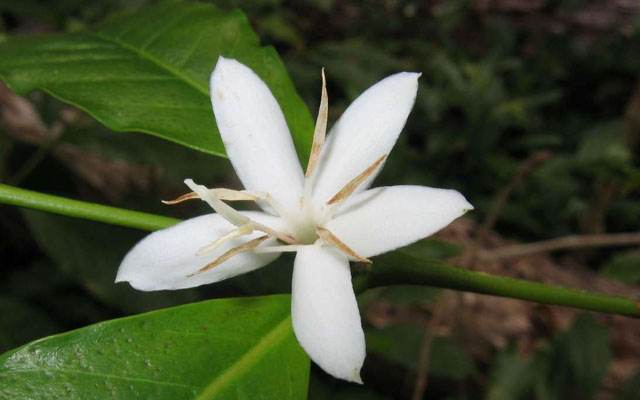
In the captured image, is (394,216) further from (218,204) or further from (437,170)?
(437,170)

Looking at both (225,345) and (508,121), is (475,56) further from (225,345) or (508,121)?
(225,345)

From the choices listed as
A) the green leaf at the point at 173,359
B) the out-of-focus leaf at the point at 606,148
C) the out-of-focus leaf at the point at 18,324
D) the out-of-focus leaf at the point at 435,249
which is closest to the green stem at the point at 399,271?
the green leaf at the point at 173,359

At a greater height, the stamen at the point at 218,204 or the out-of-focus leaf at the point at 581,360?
the stamen at the point at 218,204

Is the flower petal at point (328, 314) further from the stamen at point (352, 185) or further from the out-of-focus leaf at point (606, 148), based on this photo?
the out-of-focus leaf at point (606, 148)

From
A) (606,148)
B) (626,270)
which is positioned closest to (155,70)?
(626,270)

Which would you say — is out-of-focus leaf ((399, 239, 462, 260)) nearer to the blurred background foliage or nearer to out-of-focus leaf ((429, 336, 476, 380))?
the blurred background foliage

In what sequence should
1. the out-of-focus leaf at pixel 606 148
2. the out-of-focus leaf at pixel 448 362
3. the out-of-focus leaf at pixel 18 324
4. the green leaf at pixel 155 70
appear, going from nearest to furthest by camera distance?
the green leaf at pixel 155 70, the out-of-focus leaf at pixel 18 324, the out-of-focus leaf at pixel 448 362, the out-of-focus leaf at pixel 606 148
